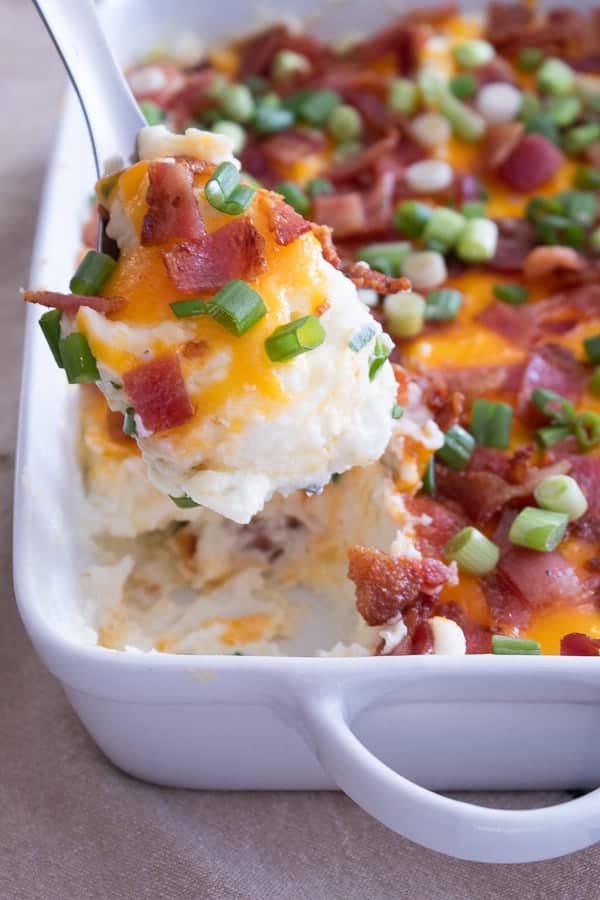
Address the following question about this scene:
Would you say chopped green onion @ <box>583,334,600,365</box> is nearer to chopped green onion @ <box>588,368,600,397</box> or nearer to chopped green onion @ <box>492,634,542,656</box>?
chopped green onion @ <box>588,368,600,397</box>

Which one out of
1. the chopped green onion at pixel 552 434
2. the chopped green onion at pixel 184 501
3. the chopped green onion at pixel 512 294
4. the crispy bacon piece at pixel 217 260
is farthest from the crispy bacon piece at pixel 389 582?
the chopped green onion at pixel 512 294

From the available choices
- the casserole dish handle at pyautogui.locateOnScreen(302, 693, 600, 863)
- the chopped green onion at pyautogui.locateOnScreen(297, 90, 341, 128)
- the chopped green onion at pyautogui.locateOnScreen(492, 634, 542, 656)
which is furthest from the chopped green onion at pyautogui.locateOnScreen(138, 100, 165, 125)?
the casserole dish handle at pyautogui.locateOnScreen(302, 693, 600, 863)

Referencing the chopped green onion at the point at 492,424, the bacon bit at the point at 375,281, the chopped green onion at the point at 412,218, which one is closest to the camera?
the bacon bit at the point at 375,281

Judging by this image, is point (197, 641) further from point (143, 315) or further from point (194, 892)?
point (143, 315)

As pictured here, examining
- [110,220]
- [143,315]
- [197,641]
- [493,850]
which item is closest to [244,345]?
[143,315]

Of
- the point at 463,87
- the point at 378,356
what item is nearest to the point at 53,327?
the point at 378,356

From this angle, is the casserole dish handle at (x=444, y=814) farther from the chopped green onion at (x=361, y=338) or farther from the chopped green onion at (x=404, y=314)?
the chopped green onion at (x=404, y=314)
